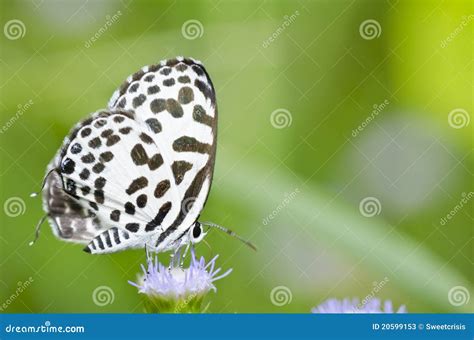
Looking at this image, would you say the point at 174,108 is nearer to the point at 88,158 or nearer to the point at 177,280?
the point at 88,158

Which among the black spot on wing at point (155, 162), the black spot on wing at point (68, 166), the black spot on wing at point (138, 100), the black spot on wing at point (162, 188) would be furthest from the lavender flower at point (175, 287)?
the black spot on wing at point (138, 100)

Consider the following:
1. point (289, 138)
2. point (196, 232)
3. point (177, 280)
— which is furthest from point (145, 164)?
point (289, 138)

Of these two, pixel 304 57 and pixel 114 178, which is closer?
pixel 114 178

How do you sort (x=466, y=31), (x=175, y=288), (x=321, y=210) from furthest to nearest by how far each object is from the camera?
1. (x=466, y=31)
2. (x=321, y=210)
3. (x=175, y=288)

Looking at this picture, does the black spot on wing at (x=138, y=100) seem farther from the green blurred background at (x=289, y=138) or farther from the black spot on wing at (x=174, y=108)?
the green blurred background at (x=289, y=138)

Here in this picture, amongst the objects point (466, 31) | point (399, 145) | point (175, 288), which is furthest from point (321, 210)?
point (466, 31)

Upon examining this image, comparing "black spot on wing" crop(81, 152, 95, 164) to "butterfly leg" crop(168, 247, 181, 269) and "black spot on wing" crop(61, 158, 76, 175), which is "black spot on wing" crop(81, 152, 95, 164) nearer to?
"black spot on wing" crop(61, 158, 76, 175)

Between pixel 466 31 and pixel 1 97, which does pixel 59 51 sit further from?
pixel 466 31

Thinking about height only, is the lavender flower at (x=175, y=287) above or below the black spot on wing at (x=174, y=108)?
below
